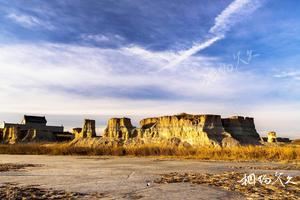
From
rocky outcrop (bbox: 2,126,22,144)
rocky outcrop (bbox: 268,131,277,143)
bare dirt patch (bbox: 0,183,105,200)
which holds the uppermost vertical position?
rocky outcrop (bbox: 2,126,22,144)

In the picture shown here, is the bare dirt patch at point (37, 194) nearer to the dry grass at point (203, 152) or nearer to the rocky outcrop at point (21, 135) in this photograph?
the dry grass at point (203, 152)

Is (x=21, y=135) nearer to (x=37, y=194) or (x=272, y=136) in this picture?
(x=272, y=136)

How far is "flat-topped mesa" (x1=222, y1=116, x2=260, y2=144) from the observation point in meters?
57.5

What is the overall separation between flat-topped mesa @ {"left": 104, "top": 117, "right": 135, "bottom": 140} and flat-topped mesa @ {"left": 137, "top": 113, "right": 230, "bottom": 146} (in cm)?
219

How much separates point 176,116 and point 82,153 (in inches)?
1227

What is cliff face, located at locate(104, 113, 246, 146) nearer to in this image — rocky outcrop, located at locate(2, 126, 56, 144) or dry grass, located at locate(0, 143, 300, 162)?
dry grass, located at locate(0, 143, 300, 162)

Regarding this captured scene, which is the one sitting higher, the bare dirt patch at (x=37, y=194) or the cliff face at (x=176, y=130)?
the cliff face at (x=176, y=130)

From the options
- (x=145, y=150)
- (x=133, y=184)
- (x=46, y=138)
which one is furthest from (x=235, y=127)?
(x=133, y=184)

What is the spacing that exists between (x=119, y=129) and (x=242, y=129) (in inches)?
856

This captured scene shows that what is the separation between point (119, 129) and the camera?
6216 centimetres

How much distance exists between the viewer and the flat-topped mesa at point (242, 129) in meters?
57.5

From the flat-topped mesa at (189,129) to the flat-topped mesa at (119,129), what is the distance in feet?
7.20

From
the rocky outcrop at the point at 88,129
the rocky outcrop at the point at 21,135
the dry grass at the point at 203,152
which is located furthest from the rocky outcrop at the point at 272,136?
the dry grass at the point at 203,152

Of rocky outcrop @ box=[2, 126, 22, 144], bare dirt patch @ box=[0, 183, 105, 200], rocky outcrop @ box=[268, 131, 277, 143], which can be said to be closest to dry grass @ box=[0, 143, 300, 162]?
bare dirt patch @ box=[0, 183, 105, 200]
